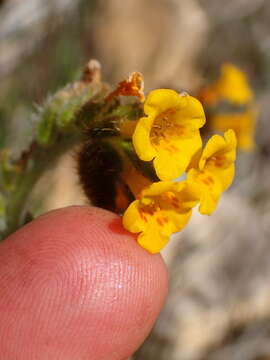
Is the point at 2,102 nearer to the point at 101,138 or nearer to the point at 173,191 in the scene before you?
the point at 101,138

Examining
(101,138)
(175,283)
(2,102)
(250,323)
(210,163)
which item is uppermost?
(101,138)

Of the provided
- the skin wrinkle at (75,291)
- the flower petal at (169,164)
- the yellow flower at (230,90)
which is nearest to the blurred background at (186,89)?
the yellow flower at (230,90)

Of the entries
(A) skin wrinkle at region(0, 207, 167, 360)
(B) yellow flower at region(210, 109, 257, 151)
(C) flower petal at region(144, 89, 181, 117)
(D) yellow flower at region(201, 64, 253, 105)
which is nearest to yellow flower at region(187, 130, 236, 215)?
(C) flower petal at region(144, 89, 181, 117)

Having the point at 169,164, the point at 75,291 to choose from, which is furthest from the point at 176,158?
the point at 75,291

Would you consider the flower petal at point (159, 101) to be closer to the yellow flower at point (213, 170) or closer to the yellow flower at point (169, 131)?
the yellow flower at point (169, 131)

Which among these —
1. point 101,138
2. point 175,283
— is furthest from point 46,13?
point 101,138

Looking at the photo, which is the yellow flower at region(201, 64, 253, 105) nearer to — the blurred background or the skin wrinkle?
the blurred background
